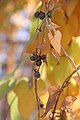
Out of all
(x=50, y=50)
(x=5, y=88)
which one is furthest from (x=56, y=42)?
(x=5, y=88)

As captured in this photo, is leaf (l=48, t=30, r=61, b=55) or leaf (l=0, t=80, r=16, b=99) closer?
leaf (l=48, t=30, r=61, b=55)

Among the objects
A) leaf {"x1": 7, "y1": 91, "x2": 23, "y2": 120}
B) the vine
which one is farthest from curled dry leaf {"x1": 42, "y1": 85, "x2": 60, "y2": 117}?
leaf {"x1": 7, "y1": 91, "x2": 23, "y2": 120}

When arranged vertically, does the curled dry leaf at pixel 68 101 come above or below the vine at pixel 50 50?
below

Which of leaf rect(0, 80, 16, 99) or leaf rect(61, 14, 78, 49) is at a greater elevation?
leaf rect(61, 14, 78, 49)

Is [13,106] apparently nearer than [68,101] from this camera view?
No

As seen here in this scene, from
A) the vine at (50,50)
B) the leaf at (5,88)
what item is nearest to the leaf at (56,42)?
the vine at (50,50)

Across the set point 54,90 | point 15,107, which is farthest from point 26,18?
point 54,90

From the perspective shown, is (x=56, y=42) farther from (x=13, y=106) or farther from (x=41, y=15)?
(x=13, y=106)

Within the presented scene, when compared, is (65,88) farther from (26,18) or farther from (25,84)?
(26,18)

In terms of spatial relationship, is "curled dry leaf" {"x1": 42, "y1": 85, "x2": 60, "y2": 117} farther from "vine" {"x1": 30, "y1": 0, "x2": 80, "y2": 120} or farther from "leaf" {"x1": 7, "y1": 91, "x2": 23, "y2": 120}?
"leaf" {"x1": 7, "y1": 91, "x2": 23, "y2": 120}

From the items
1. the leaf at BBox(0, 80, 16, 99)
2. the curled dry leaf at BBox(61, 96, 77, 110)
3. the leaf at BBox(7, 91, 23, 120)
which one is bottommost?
the leaf at BBox(7, 91, 23, 120)

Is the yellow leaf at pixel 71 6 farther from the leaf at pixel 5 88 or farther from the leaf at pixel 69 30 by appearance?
the leaf at pixel 5 88
